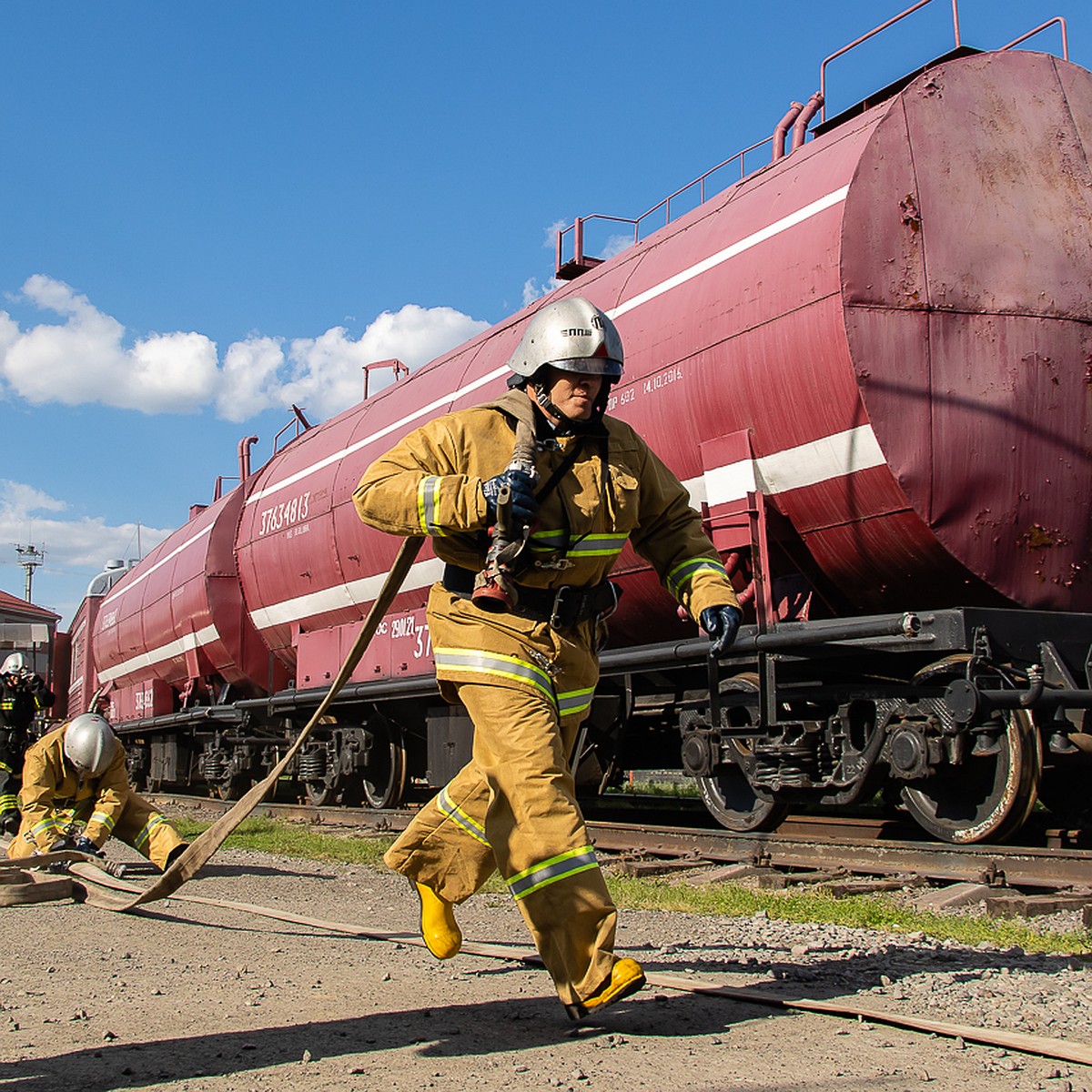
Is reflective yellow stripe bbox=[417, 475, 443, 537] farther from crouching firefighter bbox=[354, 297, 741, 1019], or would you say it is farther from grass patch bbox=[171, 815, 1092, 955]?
grass patch bbox=[171, 815, 1092, 955]

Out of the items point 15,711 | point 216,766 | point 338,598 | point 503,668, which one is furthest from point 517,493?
point 216,766

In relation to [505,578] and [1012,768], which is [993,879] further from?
[505,578]

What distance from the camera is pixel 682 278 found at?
7418 millimetres

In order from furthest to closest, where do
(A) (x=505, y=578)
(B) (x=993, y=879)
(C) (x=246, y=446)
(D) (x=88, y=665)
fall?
(D) (x=88, y=665), (C) (x=246, y=446), (B) (x=993, y=879), (A) (x=505, y=578)

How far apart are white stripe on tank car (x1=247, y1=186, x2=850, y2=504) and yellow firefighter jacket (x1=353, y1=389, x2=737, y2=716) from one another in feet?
10.2

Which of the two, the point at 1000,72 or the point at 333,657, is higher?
the point at 1000,72

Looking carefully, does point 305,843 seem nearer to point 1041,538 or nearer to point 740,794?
point 740,794

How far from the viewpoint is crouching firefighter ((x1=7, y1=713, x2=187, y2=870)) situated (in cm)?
685

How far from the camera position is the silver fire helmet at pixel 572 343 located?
137 inches

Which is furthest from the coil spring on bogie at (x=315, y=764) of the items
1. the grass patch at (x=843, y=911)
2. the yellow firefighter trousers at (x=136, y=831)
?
the grass patch at (x=843, y=911)

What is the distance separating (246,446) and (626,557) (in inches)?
409

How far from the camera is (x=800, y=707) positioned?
7090 mm

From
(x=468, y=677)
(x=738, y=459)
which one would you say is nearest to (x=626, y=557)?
(x=738, y=459)

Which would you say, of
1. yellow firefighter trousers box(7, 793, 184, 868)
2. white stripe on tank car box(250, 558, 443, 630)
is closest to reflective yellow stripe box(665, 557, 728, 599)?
yellow firefighter trousers box(7, 793, 184, 868)
